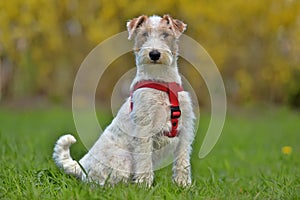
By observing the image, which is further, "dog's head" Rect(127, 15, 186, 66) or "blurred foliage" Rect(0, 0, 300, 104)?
"blurred foliage" Rect(0, 0, 300, 104)

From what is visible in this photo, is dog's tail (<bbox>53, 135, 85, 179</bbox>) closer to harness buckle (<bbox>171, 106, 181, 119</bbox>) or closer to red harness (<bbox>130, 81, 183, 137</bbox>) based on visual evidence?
red harness (<bbox>130, 81, 183, 137</bbox>)

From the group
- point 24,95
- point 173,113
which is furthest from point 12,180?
point 24,95

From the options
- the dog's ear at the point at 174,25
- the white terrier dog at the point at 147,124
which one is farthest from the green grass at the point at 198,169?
the dog's ear at the point at 174,25

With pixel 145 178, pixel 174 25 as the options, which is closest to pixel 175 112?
pixel 145 178

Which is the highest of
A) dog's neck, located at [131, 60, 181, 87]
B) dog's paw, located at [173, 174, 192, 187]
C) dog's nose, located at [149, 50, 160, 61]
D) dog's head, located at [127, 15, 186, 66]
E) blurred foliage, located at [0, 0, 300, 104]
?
blurred foliage, located at [0, 0, 300, 104]

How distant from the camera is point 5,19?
47.2ft

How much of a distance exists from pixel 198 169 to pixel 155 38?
2.40 m

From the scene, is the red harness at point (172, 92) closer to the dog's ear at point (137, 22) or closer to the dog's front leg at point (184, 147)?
the dog's front leg at point (184, 147)

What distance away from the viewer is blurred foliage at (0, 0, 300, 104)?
1425 cm

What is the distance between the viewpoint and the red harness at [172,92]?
4.25 m

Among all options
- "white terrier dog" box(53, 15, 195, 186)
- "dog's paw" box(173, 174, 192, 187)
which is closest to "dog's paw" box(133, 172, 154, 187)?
"white terrier dog" box(53, 15, 195, 186)

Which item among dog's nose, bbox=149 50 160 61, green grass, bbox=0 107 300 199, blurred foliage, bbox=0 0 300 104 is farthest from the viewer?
blurred foliage, bbox=0 0 300 104

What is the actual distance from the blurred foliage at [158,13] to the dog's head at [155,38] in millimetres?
9368

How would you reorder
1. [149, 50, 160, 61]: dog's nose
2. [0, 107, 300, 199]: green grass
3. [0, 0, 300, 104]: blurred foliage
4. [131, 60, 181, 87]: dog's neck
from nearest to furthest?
[0, 107, 300, 199]: green grass
[149, 50, 160, 61]: dog's nose
[131, 60, 181, 87]: dog's neck
[0, 0, 300, 104]: blurred foliage
